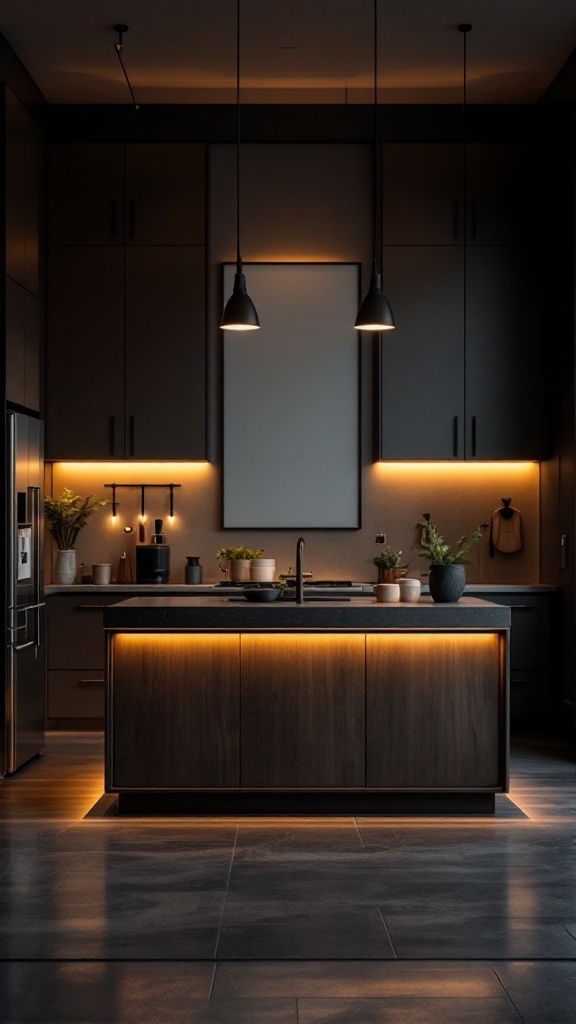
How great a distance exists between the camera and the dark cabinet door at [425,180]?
257 inches

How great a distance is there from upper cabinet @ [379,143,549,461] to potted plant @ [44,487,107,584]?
1966 millimetres

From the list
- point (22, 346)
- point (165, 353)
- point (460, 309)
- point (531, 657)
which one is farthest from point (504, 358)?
point (22, 346)

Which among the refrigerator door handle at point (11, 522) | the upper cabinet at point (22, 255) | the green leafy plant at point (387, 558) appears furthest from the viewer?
the green leafy plant at point (387, 558)

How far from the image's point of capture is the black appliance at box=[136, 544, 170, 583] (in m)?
6.54

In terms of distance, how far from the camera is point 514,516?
674 cm

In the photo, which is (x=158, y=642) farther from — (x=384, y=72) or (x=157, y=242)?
(x=384, y=72)

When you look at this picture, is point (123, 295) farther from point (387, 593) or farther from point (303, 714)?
point (303, 714)

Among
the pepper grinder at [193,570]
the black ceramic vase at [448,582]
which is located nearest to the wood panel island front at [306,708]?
the black ceramic vase at [448,582]

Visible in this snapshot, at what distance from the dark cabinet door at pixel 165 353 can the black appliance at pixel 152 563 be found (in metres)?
0.58

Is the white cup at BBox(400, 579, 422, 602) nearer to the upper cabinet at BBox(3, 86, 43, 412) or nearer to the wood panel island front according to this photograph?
the wood panel island front

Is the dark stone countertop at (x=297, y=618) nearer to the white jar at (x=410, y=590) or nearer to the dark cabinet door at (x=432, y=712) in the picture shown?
the dark cabinet door at (x=432, y=712)

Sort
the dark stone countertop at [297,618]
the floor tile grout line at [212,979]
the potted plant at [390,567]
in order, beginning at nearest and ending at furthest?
the floor tile grout line at [212,979] → the dark stone countertop at [297,618] → the potted plant at [390,567]

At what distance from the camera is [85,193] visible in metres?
6.54

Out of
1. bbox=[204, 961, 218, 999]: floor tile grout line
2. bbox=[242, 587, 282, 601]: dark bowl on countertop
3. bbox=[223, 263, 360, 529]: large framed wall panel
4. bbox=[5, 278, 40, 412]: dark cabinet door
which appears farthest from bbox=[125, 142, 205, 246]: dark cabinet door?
bbox=[204, 961, 218, 999]: floor tile grout line
